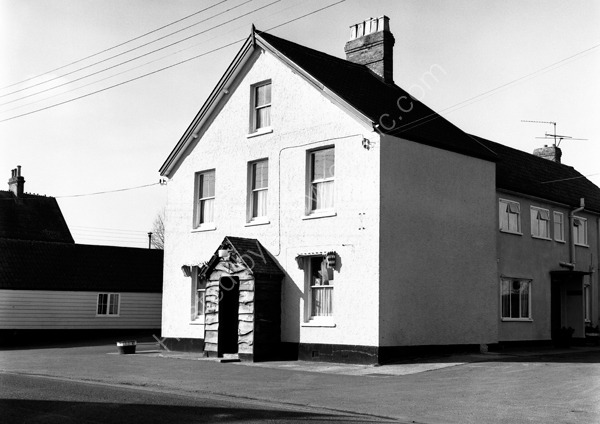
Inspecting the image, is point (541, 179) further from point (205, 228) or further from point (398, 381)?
point (398, 381)

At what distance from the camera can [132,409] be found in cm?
1192

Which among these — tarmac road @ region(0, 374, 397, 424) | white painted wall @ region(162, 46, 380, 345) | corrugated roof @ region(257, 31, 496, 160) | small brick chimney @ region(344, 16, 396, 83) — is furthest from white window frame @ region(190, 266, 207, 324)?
tarmac road @ region(0, 374, 397, 424)

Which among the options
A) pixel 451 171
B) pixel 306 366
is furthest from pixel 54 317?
pixel 451 171

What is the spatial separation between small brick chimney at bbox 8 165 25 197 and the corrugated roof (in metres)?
34.0

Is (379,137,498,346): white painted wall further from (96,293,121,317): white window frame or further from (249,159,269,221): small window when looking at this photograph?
(96,293,121,317): white window frame

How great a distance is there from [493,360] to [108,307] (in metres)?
25.2

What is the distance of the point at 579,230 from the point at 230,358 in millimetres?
17671

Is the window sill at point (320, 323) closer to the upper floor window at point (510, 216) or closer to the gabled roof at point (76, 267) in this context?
the upper floor window at point (510, 216)

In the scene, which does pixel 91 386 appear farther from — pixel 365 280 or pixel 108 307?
pixel 108 307

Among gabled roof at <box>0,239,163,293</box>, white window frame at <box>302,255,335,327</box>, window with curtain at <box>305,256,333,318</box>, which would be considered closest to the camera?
white window frame at <box>302,255,335,327</box>

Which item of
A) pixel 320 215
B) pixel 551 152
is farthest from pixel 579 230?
pixel 320 215

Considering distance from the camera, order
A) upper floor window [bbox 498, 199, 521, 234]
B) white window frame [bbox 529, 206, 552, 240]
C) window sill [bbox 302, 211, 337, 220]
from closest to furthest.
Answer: window sill [bbox 302, 211, 337, 220] → upper floor window [bbox 498, 199, 521, 234] → white window frame [bbox 529, 206, 552, 240]

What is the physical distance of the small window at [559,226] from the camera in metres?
30.6

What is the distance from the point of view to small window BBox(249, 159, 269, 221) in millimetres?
25016
